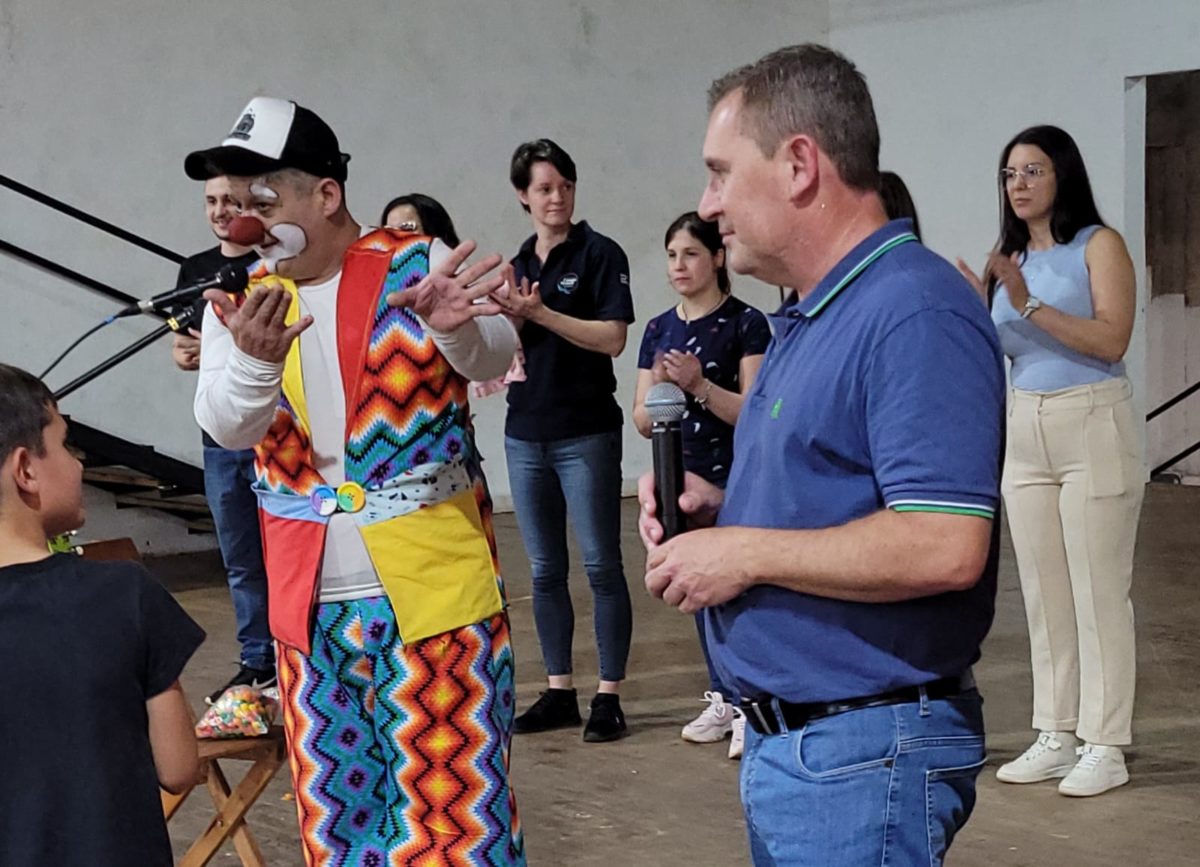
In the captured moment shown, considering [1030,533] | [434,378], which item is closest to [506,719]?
[434,378]

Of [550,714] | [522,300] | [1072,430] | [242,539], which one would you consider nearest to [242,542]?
[242,539]

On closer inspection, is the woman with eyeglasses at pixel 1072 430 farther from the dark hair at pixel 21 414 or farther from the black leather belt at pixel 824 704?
the dark hair at pixel 21 414

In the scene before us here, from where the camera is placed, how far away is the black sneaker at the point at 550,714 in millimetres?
4824

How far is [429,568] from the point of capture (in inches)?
105

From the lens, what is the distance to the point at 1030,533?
13.6 feet

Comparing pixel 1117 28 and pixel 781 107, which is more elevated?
pixel 1117 28

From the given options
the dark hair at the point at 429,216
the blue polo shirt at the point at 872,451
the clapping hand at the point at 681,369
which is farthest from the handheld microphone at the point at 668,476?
the dark hair at the point at 429,216

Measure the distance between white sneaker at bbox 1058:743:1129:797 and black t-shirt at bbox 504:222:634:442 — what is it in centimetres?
161

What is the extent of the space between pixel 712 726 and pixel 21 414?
3.00m

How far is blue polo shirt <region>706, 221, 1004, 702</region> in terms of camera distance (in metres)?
1.72

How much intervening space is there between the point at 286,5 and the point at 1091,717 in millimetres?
6885

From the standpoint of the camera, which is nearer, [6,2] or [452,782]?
[452,782]

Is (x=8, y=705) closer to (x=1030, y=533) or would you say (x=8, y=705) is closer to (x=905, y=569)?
(x=905, y=569)

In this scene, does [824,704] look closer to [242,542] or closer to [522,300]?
[522,300]
